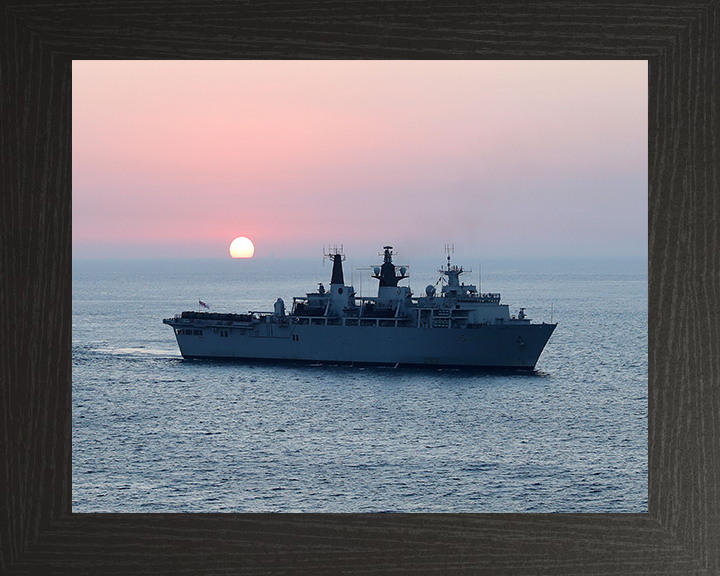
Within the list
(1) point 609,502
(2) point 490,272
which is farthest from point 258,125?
(1) point 609,502

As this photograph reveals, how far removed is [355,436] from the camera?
59.8 feet

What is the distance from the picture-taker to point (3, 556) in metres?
1.20

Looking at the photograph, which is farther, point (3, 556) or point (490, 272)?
point (490, 272)

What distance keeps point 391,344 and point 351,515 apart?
55.2 feet

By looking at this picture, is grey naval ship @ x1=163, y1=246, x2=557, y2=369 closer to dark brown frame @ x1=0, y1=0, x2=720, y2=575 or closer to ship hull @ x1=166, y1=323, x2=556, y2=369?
ship hull @ x1=166, y1=323, x2=556, y2=369

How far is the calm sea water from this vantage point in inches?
572

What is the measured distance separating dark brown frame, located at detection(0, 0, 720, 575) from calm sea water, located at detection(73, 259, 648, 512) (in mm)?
10372

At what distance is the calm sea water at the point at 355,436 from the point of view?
14523 millimetres

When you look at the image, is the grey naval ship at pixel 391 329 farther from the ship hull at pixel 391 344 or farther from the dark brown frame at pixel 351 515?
the dark brown frame at pixel 351 515

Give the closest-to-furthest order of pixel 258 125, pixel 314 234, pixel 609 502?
pixel 609 502
pixel 314 234
pixel 258 125

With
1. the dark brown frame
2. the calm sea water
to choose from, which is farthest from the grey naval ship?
the dark brown frame

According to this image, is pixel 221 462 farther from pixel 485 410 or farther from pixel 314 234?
pixel 314 234

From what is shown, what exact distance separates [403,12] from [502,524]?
669mm

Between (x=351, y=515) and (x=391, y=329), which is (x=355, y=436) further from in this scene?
(x=351, y=515)
